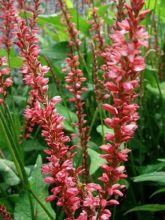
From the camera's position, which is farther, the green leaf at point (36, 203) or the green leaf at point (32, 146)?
the green leaf at point (32, 146)

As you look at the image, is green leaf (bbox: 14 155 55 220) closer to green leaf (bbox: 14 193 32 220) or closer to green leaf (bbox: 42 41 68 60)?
green leaf (bbox: 14 193 32 220)

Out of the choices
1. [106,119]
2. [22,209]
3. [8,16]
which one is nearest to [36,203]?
[22,209]

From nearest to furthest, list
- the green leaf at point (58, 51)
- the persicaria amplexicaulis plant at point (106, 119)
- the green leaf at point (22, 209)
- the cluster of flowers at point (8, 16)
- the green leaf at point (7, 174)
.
Result: 1. the persicaria amplexicaulis plant at point (106, 119)
2. the green leaf at point (22, 209)
3. the green leaf at point (7, 174)
4. the cluster of flowers at point (8, 16)
5. the green leaf at point (58, 51)

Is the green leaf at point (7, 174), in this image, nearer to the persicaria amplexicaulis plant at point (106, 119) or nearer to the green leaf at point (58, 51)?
the persicaria amplexicaulis plant at point (106, 119)

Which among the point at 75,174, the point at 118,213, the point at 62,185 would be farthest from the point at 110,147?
the point at 118,213

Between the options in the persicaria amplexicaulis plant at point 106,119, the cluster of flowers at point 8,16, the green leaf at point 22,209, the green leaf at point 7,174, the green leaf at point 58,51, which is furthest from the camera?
the green leaf at point 58,51

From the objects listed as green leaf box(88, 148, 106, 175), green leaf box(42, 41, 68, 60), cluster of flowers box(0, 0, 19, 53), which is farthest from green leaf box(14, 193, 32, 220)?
green leaf box(42, 41, 68, 60)

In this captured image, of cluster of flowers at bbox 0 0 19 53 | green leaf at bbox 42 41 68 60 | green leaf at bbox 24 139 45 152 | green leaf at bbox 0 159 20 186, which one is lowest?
green leaf at bbox 24 139 45 152

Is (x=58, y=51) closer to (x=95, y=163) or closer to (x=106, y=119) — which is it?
(x=95, y=163)

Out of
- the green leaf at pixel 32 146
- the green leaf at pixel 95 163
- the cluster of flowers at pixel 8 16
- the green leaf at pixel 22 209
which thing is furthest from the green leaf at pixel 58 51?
the green leaf at pixel 22 209

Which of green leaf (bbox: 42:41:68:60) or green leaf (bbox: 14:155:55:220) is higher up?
green leaf (bbox: 42:41:68:60)

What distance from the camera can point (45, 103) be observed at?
1.30 metres

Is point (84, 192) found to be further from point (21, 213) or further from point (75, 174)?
point (21, 213)

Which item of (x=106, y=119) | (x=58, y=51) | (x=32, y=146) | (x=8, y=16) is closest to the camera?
(x=106, y=119)
